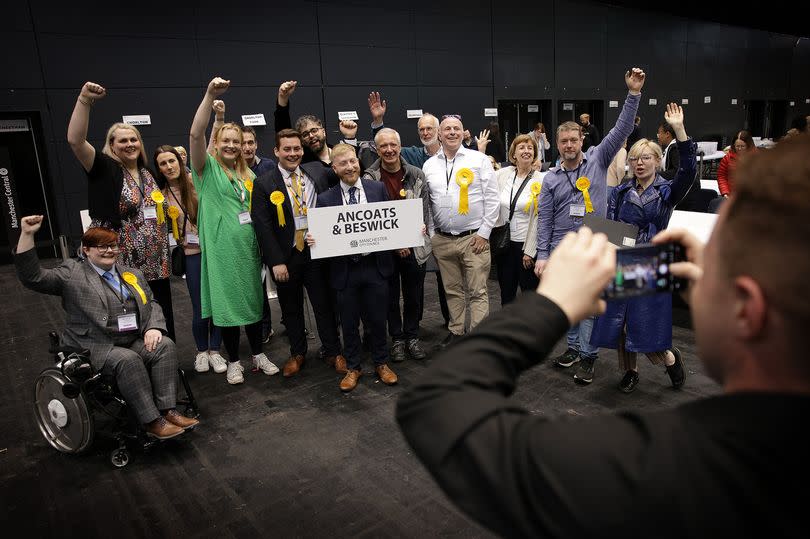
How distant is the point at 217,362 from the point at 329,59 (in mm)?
6268

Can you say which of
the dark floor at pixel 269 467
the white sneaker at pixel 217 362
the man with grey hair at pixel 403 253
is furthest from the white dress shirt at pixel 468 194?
the white sneaker at pixel 217 362

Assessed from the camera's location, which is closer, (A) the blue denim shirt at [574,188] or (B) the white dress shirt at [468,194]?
(A) the blue denim shirt at [574,188]

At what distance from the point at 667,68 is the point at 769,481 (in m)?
15.1

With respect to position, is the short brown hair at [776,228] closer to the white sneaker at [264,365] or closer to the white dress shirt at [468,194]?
the white dress shirt at [468,194]

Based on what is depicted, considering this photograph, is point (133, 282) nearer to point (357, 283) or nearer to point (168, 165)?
point (168, 165)

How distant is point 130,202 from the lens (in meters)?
3.39

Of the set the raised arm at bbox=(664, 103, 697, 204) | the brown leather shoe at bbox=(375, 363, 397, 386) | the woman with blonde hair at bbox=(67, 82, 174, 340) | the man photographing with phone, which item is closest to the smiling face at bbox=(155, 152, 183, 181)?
the woman with blonde hair at bbox=(67, 82, 174, 340)

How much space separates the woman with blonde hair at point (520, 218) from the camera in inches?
150

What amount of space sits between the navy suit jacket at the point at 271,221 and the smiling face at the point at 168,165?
699 mm

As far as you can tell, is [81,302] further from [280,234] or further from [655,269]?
[655,269]

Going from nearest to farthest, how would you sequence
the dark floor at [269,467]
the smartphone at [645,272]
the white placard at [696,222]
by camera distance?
the smartphone at [645,272], the dark floor at [269,467], the white placard at [696,222]

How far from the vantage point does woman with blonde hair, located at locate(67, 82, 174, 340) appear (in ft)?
10.7

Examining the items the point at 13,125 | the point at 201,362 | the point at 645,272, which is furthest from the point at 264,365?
the point at 13,125

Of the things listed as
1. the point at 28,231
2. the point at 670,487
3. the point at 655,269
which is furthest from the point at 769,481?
the point at 28,231
